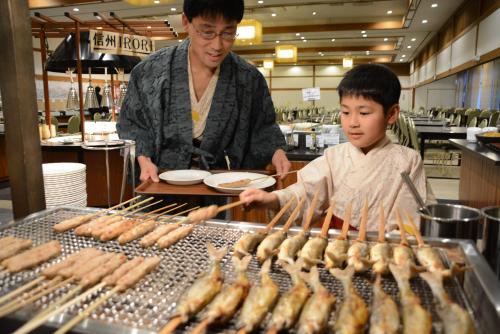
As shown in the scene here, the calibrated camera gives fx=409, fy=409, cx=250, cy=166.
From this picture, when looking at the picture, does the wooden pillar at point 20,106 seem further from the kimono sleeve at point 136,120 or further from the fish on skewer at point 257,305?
the fish on skewer at point 257,305

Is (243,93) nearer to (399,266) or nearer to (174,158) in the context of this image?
(174,158)

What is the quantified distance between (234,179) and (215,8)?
105 centimetres

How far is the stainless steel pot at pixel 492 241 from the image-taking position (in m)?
1.44

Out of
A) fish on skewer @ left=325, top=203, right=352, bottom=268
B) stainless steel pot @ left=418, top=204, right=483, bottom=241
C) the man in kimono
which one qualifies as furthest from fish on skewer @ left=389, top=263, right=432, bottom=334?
the man in kimono

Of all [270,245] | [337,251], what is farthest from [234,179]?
[337,251]

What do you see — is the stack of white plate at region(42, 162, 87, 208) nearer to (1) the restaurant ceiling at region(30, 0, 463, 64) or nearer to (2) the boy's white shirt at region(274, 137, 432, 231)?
(2) the boy's white shirt at region(274, 137, 432, 231)

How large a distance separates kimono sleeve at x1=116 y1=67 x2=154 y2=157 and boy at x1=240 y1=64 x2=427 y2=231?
1.20 meters

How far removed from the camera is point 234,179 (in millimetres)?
2533

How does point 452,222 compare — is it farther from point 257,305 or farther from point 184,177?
point 184,177

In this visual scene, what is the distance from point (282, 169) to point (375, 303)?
1756 mm

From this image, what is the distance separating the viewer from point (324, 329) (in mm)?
1072

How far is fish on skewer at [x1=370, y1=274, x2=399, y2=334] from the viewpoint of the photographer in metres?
1.03

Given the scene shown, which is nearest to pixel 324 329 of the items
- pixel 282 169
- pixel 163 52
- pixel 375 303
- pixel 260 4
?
pixel 375 303

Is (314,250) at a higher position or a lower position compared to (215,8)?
lower
